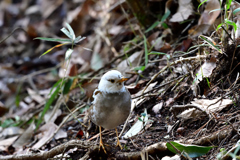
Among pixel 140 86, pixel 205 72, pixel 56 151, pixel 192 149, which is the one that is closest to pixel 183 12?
pixel 140 86

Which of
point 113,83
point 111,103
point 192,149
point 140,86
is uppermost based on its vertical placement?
point 113,83

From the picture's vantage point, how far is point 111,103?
371 cm

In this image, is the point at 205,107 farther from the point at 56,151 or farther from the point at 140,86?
the point at 56,151

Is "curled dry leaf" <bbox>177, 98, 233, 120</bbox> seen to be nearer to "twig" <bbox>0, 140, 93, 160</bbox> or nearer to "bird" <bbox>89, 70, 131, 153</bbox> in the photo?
"bird" <bbox>89, 70, 131, 153</bbox>

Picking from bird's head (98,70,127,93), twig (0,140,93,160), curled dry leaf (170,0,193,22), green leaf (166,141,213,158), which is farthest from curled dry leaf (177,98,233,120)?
curled dry leaf (170,0,193,22)

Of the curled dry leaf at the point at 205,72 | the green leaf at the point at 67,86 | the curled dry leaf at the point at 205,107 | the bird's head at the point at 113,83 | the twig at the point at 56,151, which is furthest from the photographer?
the green leaf at the point at 67,86

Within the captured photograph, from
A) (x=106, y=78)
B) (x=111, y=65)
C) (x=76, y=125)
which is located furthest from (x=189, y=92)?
(x=111, y=65)

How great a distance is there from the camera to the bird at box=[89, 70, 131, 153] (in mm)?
3688

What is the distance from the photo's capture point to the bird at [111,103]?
12.1 feet

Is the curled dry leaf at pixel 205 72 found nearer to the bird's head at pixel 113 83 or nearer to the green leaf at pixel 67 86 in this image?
the bird's head at pixel 113 83

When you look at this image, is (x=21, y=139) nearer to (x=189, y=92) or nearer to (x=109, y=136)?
(x=109, y=136)

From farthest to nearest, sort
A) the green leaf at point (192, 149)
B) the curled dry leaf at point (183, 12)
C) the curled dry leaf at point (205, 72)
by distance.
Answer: the curled dry leaf at point (183, 12)
the curled dry leaf at point (205, 72)
the green leaf at point (192, 149)

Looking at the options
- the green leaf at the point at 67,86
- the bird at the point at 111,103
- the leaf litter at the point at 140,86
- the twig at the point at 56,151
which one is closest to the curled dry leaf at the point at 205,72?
the leaf litter at the point at 140,86

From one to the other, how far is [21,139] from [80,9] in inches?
188
